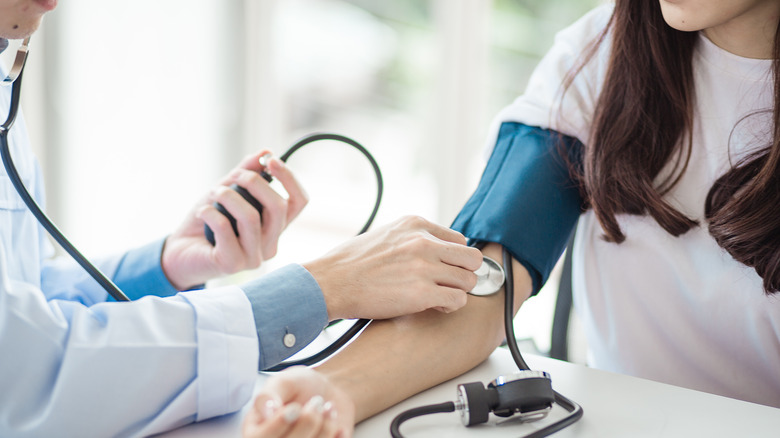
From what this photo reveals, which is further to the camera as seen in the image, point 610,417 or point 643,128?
point 643,128

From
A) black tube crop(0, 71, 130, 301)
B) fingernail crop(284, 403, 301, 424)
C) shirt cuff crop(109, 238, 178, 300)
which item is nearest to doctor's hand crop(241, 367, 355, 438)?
fingernail crop(284, 403, 301, 424)

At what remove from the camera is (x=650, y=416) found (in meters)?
0.66

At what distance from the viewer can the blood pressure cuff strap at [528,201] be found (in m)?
0.90

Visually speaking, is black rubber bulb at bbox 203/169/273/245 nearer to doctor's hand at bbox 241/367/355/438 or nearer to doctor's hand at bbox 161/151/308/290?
doctor's hand at bbox 161/151/308/290

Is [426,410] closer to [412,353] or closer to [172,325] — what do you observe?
[412,353]

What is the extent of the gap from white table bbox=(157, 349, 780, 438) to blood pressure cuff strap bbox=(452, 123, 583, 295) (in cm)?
20

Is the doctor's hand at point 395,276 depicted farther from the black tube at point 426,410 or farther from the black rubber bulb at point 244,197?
the black rubber bulb at point 244,197

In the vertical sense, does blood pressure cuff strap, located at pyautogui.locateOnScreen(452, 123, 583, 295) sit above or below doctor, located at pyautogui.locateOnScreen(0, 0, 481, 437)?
above

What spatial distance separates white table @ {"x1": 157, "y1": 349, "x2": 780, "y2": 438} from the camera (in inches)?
24.6

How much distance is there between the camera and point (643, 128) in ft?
3.17

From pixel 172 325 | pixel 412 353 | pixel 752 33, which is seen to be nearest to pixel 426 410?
pixel 412 353

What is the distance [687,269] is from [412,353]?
A: 0.44 meters

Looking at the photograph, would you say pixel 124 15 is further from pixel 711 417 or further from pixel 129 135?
pixel 711 417

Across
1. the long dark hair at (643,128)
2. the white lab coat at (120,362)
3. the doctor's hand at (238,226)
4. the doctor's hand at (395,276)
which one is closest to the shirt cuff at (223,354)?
the white lab coat at (120,362)
